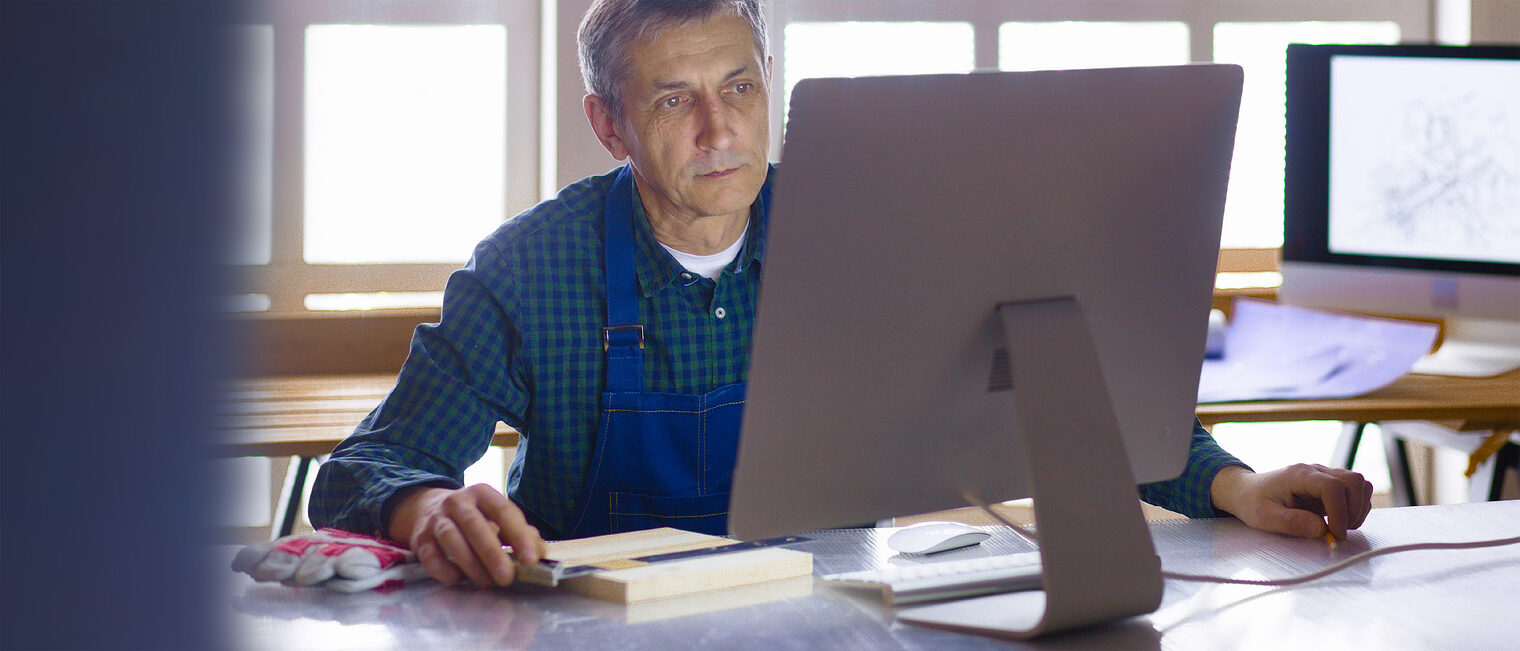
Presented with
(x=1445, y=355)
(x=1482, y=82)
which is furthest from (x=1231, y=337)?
(x=1482, y=82)

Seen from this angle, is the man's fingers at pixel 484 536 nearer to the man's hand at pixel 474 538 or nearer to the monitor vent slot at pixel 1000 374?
the man's hand at pixel 474 538

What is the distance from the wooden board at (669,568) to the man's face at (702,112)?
47cm

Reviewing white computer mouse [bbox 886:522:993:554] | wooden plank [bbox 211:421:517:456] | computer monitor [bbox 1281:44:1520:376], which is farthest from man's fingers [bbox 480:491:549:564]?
computer monitor [bbox 1281:44:1520:376]

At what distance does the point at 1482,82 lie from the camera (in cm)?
225

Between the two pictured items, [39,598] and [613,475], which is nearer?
[39,598]

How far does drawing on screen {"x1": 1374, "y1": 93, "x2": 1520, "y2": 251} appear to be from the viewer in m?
2.24

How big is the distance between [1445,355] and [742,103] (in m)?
1.75

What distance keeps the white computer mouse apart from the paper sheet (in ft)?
3.48

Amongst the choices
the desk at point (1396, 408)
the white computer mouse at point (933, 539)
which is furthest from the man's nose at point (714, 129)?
the desk at point (1396, 408)

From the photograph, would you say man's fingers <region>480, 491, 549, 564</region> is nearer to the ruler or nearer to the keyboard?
the ruler

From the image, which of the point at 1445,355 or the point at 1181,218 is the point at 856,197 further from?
the point at 1445,355

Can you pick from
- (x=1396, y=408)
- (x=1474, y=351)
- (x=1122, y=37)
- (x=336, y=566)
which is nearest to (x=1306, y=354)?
(x=1396, y=408)

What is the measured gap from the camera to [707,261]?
147cm

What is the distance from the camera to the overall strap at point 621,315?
4.52 feet
